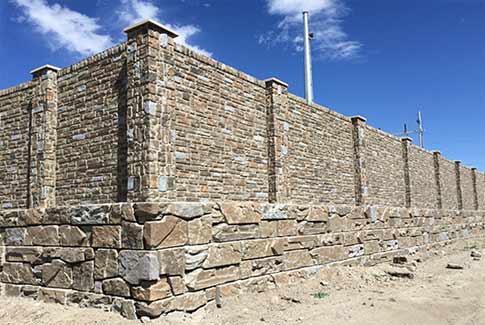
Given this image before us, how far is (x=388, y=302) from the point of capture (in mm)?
6867

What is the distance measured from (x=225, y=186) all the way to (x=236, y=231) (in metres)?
1.82

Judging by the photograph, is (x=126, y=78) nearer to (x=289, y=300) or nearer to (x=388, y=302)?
(x=289, y=300)

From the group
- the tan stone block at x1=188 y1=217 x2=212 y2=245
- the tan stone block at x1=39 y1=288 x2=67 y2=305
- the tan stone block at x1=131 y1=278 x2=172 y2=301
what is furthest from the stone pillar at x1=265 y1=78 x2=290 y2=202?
the tan stone block at x1=39 y1=288 x2=67 y2=305

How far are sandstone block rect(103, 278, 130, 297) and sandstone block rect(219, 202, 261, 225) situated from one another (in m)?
1.76

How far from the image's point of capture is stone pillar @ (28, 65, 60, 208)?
Result: 8.51 metres

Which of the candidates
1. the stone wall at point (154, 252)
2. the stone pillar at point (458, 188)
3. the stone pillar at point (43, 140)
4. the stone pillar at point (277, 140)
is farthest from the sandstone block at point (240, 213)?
the stone pillar at point (458, 188)

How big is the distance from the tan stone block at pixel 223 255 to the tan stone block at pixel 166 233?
1.81ft

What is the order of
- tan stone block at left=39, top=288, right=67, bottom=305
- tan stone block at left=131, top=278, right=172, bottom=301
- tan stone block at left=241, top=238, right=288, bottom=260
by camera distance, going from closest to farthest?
tan stone block at left=131, top=278, right=172, bottom=301 → tan stone block at left=39, top=288, right=67, bottom=305 → tan stone block at left=241, top=238, right=288, bottom=260

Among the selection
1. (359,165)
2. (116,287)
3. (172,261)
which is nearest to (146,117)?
(172,261)

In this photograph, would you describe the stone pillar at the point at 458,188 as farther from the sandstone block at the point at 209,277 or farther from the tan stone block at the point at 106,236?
the tan stone block at the point at 106,236

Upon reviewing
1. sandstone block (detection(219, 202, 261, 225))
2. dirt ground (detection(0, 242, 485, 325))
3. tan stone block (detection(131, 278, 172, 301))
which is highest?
sandstone block (detection(219, 202, 261, 225))

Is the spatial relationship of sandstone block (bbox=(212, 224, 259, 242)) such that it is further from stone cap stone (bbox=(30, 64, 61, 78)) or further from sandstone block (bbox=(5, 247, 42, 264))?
stone cap stone (bbox=(30, 64, 61, 78))

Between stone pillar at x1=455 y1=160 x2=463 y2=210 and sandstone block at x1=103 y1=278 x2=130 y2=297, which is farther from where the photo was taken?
stone pillar at x1=455 y1=160 x2=463 y2=210

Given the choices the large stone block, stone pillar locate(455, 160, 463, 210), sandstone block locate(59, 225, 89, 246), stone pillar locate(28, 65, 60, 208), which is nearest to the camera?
the large stone block
